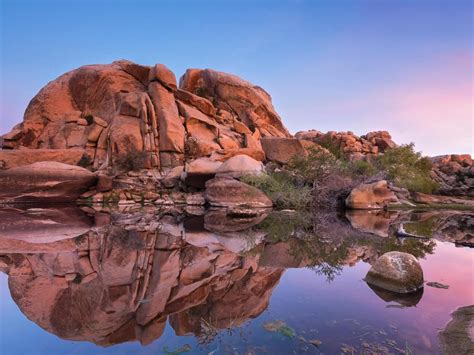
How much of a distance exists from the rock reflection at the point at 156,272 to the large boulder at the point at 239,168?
382 inches

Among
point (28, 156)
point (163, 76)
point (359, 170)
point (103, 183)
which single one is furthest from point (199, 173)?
point (163, 76)

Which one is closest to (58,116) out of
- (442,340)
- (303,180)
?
(303,180)

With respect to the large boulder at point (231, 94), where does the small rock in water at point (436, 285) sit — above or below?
below

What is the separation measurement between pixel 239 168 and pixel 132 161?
10.4 m

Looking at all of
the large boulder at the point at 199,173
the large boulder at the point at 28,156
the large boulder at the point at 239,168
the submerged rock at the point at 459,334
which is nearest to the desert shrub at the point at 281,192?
the large boulder at the point at 239,168

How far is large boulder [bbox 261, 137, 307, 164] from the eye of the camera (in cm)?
2808

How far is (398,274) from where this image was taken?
4.69 meters

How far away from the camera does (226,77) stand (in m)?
38.1

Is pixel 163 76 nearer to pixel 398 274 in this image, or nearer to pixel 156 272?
pixel 156 272

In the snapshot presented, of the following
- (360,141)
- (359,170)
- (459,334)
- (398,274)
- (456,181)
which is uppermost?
(360,141)

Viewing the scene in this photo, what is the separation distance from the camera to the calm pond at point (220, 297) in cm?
312

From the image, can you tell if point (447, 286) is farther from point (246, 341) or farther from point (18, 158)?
point (18, 158)

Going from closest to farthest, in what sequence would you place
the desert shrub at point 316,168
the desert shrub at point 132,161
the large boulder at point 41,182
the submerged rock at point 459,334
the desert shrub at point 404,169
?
the submerged rock at point 459,334 < the large boulder at point 41,182 < the desert shrub at point 316,168 < the desert shrub at point 132,161 < the desert shrub at point 404,169

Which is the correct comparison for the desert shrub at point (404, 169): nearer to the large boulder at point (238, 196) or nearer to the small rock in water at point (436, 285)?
the large boulder at point (238, 196)
